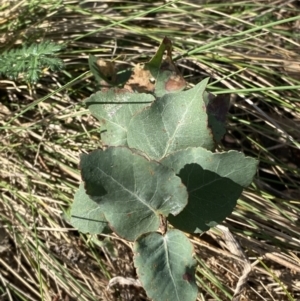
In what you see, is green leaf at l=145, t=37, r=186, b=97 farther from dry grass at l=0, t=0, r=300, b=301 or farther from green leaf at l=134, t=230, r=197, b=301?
green leaf at l=134, t=230, r=197, b=301

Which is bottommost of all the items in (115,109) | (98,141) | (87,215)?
(98,141)

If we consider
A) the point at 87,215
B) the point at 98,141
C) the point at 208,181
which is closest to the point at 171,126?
the point at 208,181

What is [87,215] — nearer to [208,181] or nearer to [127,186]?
[127,186]

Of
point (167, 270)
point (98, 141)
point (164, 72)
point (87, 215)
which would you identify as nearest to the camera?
point (167, 270)

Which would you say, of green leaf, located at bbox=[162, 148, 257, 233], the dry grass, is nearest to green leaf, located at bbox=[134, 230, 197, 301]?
green leaf, located at bbox=[162, 148, 257, 233]

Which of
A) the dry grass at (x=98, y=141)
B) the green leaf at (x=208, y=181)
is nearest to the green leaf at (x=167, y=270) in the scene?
the green leaf at (x=208, y=181)
